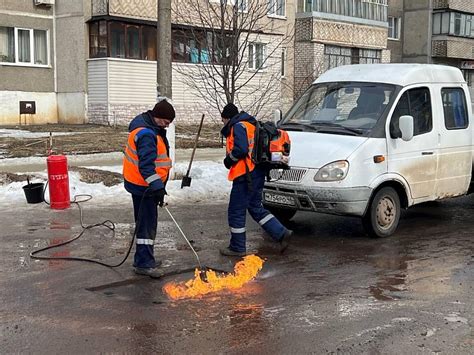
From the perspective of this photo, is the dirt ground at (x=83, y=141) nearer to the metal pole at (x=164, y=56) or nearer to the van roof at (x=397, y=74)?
the metal pole at (x=164, y=56)

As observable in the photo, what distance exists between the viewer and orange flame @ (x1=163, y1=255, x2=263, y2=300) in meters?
5.61

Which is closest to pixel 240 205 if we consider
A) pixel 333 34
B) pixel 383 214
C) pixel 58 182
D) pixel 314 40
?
pixel 383 214

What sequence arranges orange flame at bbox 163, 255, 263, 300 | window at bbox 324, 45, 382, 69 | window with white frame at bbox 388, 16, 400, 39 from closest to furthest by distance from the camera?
orange flame at bbox 163, 255, 263, 300
window at bbox 324, 45, 382, 69
window with white frame at bbox 388, 16, 400, 39

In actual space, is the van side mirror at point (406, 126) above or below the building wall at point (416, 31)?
below

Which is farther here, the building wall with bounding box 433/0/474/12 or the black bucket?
the building wall with bounding box 433/0/474/12

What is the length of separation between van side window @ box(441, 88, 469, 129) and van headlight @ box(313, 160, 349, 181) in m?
2.15

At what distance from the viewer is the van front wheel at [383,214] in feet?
25.4

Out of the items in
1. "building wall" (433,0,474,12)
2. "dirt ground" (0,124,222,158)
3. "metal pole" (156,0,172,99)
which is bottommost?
"dirt ground" (0,124,222,158)

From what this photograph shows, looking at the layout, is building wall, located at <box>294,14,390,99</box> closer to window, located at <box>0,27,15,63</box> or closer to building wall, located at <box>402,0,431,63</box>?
building wall, located at <box>402,0,431,63</box>

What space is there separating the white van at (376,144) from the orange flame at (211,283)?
1.58 meters

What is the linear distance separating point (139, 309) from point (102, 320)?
1.22ft

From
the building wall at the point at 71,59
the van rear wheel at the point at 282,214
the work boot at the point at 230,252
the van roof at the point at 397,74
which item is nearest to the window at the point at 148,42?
the building wall at the point at 71,59

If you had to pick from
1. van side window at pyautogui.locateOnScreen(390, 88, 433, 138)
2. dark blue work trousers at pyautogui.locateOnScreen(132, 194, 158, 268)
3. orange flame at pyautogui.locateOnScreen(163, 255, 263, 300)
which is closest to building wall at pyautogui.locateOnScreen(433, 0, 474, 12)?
van side window at pyautogui.locateOnScreen(390, 88, 433, 138)

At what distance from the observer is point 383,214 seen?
7883 millimetres
